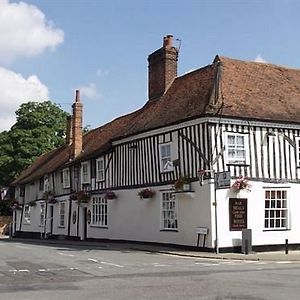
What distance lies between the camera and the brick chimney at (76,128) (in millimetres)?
38625

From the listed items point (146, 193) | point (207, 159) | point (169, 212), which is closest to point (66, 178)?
point (146, 193)

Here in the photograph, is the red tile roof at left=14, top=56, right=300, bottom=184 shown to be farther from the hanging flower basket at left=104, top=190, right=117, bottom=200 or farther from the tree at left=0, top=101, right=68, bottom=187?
the tree at left=0, top=101, right=68, bottom=187

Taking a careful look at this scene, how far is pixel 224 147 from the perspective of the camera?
23906 millimetres

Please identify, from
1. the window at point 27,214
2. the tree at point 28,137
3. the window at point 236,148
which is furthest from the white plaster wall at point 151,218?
the tree at point 28,137

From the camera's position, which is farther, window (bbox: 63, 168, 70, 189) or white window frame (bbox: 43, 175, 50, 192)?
white window frame (bbox: 43, 175, 50, 192)

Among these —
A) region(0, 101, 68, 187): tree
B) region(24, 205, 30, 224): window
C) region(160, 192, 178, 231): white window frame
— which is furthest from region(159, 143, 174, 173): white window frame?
region(0, 101, 68, 187): tree

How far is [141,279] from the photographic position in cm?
1392

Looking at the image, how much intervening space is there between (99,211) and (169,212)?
26.9 feet

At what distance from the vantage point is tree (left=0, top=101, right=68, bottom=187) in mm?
56844

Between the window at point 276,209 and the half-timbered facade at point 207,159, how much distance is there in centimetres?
4

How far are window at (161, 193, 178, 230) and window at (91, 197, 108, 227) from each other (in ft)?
21.6

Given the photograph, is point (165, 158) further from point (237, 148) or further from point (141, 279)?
point (141, 279)

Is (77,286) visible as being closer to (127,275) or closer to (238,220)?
(127,275)

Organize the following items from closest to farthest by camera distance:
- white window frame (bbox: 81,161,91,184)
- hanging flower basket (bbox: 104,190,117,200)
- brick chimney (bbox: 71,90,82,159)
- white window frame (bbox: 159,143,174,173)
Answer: white window frame (bbox: 159,143,174,173), hanging flower basket (bbox: 104,190,117,200), white window frame (bbox: 81,161,91,184), brick chimney (bbox: 71,90,82,159)
